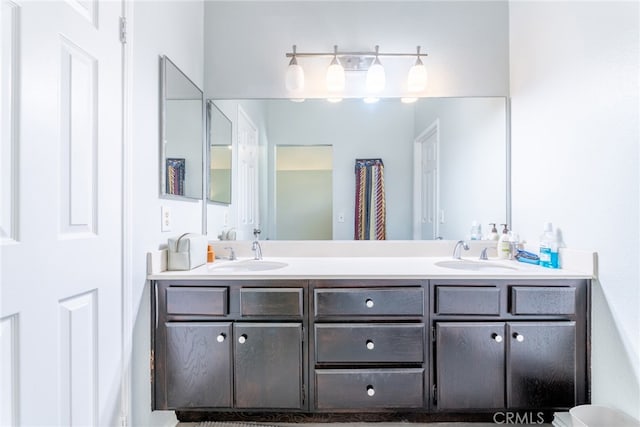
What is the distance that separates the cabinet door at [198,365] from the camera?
1468 millimetres

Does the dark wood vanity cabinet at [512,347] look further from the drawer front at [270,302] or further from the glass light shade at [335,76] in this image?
the glass light shade at [335,76]

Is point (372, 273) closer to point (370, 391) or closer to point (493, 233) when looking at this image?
point (370, 391)

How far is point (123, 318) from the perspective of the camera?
4.39 ft

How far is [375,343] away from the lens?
1469 mm

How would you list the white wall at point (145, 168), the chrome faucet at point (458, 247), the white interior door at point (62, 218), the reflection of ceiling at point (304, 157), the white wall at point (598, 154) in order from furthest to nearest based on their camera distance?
the reflection of ceiling at point (304, 157) → the chrome faucet at point (458, 247) → the white wall at point (145, 168) → the white wall at point (598, 154) → the white interior door at point (62, 218)

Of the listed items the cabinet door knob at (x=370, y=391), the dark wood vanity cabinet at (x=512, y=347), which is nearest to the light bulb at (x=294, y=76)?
the dark wood vanity cabinet at (x=512, y=347)

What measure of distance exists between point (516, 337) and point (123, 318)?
167cm

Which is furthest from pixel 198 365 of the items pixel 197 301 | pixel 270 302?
pixel 270 302

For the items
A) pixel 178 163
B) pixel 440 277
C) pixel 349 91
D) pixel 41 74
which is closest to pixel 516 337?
pixel 440 277

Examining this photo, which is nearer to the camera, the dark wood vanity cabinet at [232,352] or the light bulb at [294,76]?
the dark wood vanity cabinet at [232,352]

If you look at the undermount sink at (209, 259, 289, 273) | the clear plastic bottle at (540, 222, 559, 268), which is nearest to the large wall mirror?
the undermount sink at (209, 259, 289, 273)

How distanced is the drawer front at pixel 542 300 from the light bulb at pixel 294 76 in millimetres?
1577

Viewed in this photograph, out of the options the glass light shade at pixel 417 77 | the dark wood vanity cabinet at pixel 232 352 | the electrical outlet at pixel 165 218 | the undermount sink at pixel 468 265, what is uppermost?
the glass light shade at pixel 417 77

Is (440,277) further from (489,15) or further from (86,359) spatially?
(489,15)
